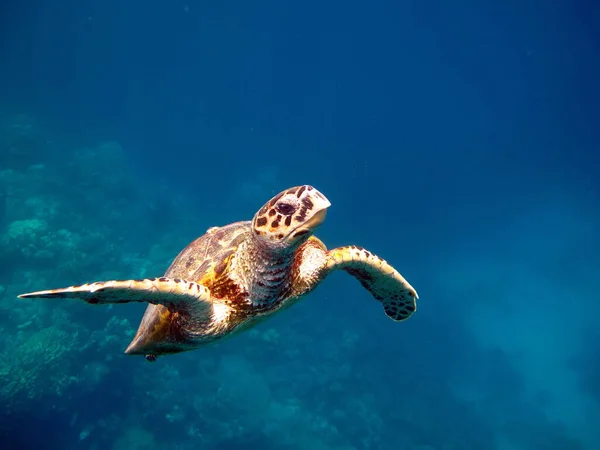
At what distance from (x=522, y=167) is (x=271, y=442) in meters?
46.7

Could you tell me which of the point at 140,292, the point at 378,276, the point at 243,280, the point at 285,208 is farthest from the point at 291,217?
the point at 378,276

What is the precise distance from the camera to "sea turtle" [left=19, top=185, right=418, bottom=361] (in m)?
2.22

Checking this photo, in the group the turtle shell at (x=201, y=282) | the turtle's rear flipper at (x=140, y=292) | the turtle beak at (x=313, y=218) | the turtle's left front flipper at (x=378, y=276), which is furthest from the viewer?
the turtle's left front flipper at (x=378, y=276)

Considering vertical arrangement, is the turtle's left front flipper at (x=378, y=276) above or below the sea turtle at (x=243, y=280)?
above

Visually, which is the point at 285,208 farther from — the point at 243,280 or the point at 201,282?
the point at 201,282

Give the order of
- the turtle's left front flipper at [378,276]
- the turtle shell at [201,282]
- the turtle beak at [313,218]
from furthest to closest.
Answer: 1. the turtle's left front flipper at [378,276]
2. the turtle shell at [201,282]
3. the turtle beak at [313,218]

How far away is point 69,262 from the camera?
48.2ft

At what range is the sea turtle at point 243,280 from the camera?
222 cm

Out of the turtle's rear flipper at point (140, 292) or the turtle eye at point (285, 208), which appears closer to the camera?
the turtle's rear flipper at point (140, 292)

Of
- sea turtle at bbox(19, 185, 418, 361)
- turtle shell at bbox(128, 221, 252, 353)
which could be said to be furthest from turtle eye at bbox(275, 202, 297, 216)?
turtle shell at bbox(128, 221, 252, 353)

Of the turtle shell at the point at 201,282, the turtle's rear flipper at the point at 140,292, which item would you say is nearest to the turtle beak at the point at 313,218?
the turtle shell at the point at 201,282

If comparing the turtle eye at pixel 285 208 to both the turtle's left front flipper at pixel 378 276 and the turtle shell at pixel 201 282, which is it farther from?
the turtle's left front flipper at pixel 378 276

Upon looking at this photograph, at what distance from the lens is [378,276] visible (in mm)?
3395

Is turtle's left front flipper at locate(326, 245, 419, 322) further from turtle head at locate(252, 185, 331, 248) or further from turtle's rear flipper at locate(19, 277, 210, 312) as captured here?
turtle's rear flipper at locate(19, 277, 210, 312)
